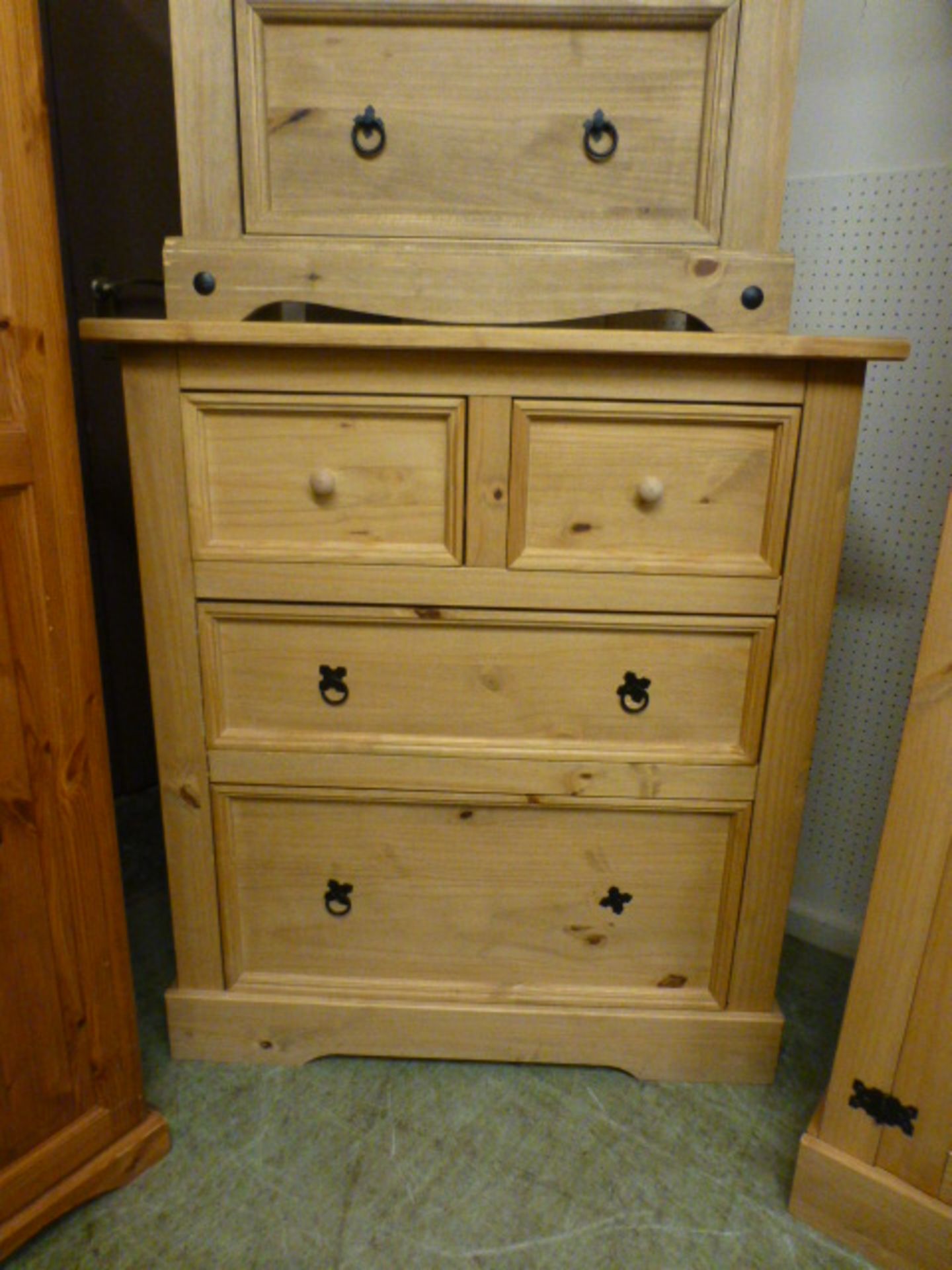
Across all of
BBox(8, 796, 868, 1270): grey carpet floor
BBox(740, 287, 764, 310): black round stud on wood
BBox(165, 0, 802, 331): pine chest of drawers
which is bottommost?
BBox(8, 796, 868, 1270): grey carpet floor

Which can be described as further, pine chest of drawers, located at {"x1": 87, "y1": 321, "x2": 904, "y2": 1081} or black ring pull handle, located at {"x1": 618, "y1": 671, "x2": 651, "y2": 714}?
black ring pull handle, located at {"x1": 618, "y1": 671, "x2": 651, "y2": 714}

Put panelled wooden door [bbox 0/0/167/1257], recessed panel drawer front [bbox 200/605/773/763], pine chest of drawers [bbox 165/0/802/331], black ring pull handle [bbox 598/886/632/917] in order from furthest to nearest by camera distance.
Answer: black ring pull handle [bbox 598/886/632/917] < recessed panel drawer front [bbox 200/605/773/763] < pine chest of drawers [bbox 165/0/802/331] < panelled wooden door [bbox 0/0/167/1257]

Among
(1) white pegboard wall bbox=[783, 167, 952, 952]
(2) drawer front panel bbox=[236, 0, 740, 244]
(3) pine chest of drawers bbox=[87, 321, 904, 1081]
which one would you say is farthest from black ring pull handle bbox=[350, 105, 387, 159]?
(1) white pegboard wall bbox=[783, 167, 952, 952]

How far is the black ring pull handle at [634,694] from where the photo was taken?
112cm

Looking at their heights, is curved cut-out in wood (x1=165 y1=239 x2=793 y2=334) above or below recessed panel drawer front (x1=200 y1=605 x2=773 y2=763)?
above

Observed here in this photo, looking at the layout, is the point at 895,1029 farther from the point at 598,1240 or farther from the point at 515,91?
the point at 515,91

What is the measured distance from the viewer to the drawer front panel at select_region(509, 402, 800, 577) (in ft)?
3.36

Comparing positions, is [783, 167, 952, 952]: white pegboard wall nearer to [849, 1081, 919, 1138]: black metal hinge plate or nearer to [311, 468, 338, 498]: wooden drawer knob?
[849, 1081, 919, 1138]: black metal hinge plate

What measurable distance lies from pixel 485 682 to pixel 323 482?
1.09 ft

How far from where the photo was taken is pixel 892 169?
129 cm

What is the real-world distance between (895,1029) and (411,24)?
1.28m

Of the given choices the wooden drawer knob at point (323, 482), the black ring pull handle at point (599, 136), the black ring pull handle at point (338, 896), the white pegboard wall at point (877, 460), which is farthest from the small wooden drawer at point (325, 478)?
the white pegboard wall at point (877, 460)

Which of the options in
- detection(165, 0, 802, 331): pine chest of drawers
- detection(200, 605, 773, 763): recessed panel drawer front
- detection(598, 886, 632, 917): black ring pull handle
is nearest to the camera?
detection(165, 0, 802, 331): pine chest of drawers

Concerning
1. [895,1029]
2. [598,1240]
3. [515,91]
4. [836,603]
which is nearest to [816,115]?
[515,91]
